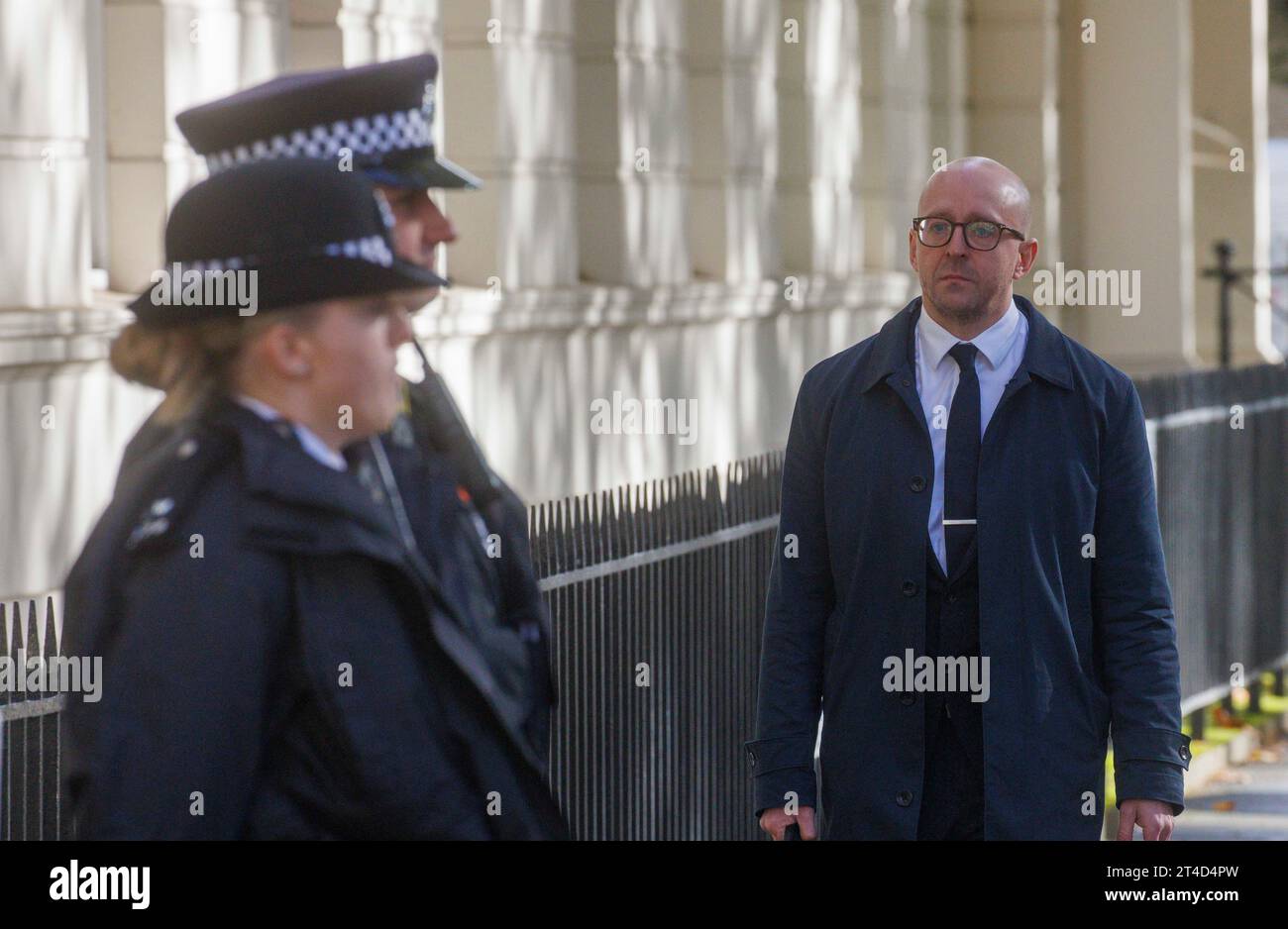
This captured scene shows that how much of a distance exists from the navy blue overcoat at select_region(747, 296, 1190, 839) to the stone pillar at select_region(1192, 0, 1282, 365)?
73.4 feet

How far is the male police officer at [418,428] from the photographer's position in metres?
2.92

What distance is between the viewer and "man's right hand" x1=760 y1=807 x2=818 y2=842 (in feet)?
15.8

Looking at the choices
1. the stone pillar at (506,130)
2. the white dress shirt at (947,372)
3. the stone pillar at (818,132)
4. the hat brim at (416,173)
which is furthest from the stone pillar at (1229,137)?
the hat brim at (416,173)

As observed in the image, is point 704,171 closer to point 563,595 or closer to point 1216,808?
point 1216,808

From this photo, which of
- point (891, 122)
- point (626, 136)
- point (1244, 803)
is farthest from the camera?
point (891, 122)

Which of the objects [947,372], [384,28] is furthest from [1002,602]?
[384,28]

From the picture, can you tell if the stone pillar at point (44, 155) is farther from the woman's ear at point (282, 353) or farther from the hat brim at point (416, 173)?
the woman's ear at point (282, 353)

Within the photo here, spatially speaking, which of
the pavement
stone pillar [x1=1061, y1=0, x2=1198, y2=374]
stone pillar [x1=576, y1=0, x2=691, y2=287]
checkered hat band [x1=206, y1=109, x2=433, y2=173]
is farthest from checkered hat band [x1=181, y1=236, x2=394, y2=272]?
stone pillar [x1=1061, y1=0, x2=1198, y2=374]

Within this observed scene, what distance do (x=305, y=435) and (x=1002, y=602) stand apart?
224 cm

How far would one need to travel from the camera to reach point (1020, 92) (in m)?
22.8

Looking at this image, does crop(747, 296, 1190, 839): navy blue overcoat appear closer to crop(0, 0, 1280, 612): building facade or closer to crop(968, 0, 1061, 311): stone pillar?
crop(0, 0, 1280, 612): building facade

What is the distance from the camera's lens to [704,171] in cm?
1653

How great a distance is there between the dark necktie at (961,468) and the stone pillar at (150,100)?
226 inches

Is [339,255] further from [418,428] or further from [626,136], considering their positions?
[626,136]
